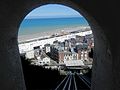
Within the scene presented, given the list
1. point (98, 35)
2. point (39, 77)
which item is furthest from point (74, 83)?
point (98, 35)

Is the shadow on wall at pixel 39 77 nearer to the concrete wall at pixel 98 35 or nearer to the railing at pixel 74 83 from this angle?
the railing at pixel 74 83

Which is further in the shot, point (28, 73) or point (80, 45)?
point (80, 45)

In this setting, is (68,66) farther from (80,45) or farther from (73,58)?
(80,45)

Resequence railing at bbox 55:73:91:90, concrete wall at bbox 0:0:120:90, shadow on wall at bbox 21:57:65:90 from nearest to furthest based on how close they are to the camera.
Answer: concrete wall at bbox 0:0:120:90 < railing at bbox 55:73:91:90 < shadow on wall at bbox 21:57:65:90

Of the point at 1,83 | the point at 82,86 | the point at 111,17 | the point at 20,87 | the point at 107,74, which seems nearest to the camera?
the point at 111,17

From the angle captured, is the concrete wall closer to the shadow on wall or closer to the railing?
the railing

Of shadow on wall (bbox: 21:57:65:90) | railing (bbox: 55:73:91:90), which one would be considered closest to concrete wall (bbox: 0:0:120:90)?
railing (bbox: 55:73:91:90)

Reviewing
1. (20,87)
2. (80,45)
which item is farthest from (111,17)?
(80,45)

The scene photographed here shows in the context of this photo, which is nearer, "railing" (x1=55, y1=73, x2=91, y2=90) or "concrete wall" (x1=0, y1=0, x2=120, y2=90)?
"concrete wall" (x1=0, y1=0, x2=120, y2=90)
